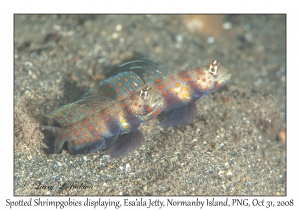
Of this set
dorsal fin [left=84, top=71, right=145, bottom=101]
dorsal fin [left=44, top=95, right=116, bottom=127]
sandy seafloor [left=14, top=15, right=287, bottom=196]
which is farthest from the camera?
dorsal fin [left=84, top=71, right=145, bottom=101]

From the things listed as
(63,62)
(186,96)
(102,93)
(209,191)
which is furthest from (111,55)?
(209,191)

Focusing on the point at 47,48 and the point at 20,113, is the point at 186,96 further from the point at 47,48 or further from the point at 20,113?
the point at 47,48

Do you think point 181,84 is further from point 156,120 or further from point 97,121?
point 97,121

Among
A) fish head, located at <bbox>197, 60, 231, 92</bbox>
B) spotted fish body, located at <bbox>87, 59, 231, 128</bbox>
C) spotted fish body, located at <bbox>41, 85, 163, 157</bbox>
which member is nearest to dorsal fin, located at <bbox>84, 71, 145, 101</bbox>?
spotted fish body, located at <bbox>87, 59, 231, 128</bbox>

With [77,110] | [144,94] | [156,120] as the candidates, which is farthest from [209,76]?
[77,110]

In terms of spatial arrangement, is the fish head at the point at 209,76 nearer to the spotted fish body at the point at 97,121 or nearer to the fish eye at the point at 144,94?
the spotted fish body at the point at 97,121

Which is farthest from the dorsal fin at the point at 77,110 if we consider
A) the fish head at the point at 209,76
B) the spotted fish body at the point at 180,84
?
the fish head at the point at 209,76

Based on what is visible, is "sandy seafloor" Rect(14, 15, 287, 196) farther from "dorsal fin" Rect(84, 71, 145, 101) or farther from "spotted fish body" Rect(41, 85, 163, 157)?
"dorsal fin" Rect(84, 71, 145, 101)
